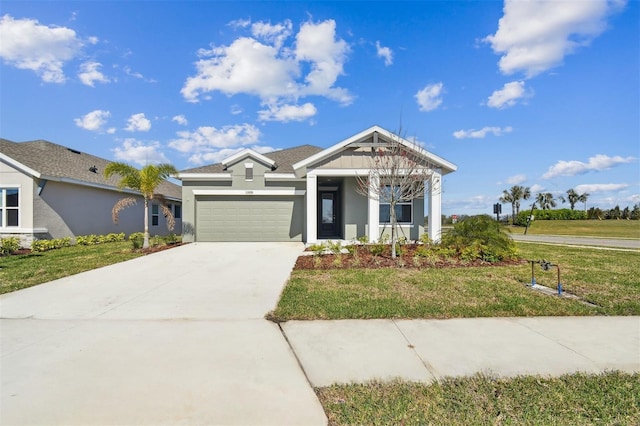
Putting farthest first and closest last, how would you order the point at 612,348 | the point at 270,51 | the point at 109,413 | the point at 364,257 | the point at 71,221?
the point at 71,221, the point at 270,51, the point at 364,257, the point at 612,348, the point at 109,413

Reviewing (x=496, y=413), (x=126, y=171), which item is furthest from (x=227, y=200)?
(x=496, y=413)

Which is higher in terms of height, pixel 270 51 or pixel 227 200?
pixel 270 51

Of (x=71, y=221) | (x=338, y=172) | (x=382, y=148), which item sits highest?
(x=382, y=148)

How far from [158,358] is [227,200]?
41.5 feet

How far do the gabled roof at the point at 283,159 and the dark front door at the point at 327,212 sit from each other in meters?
2.49

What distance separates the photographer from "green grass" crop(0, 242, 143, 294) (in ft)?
23.3

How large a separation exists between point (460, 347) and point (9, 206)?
60.6ft

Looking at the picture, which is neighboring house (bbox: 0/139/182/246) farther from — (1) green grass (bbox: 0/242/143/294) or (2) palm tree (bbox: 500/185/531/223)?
(2) palm tree (bbox: 500/185/531/223)

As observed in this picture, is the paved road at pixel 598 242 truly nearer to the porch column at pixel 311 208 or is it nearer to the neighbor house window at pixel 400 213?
the neighbor house window at pixel 400 213

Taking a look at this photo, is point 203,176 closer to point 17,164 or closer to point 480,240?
point 17,164

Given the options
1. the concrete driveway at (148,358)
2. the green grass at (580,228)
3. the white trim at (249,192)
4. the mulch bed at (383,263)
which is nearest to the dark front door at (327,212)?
the white trim at (249,192)

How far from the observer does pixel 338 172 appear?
43.1 ft

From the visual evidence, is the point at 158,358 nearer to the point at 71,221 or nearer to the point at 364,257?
the point at 364,257

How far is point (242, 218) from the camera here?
15.5m
